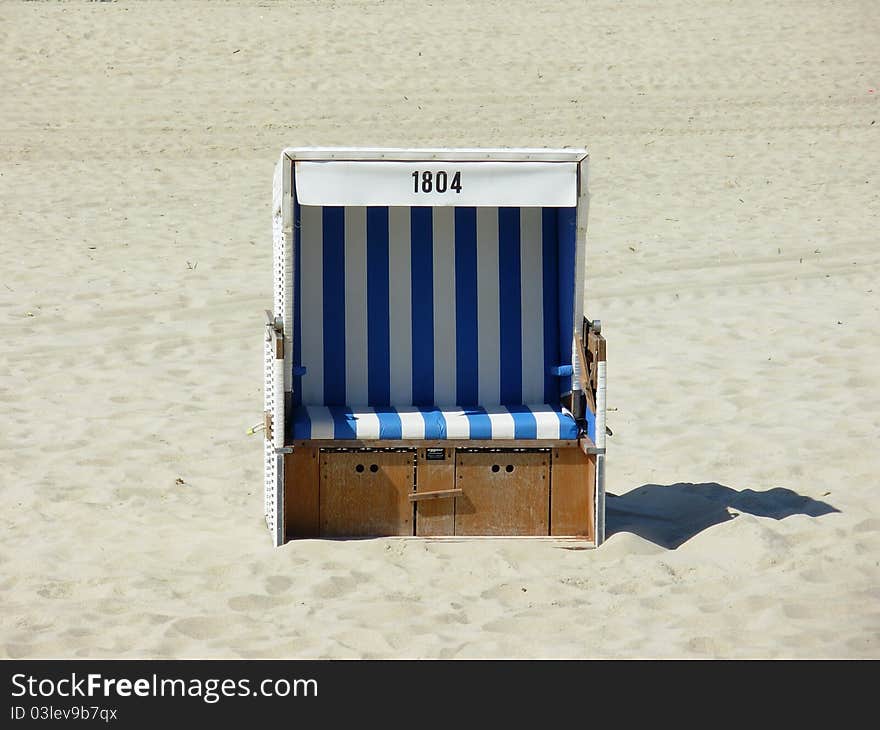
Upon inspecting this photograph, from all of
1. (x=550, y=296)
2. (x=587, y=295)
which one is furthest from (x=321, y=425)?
(x=587, y=295)

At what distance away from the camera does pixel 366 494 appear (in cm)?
559

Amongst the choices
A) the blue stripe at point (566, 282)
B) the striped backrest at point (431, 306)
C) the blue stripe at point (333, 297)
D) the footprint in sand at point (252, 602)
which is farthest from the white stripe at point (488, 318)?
the footprint in sand at point (252, 602)

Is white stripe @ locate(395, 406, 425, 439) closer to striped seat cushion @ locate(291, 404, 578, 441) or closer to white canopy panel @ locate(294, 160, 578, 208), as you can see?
striped seat cushion @ locate(291, 404, 578, 441)

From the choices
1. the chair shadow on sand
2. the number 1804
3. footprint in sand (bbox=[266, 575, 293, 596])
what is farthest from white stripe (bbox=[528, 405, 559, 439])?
footprint in sand (bbox=[266, 575, 293, 596])

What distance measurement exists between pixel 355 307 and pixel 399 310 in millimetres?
201

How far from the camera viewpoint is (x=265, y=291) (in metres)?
10.6

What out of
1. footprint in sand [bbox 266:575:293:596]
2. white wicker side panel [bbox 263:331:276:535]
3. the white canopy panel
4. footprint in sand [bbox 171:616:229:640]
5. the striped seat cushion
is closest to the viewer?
footprint in sand [bbox 171:616:229:640]

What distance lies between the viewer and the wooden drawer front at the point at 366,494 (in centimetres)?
557

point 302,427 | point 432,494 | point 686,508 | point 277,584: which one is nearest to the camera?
point 277,584

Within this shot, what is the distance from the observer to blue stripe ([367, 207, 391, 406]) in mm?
5918

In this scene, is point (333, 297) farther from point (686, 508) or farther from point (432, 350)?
point (686, 508)

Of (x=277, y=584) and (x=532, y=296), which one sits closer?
(x=277, y=584)

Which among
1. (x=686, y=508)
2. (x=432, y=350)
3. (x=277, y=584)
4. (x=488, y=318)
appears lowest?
(x=277, y=584)

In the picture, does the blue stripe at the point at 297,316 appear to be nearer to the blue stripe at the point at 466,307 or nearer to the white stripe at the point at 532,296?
the blue stripe at the point at 466,307
